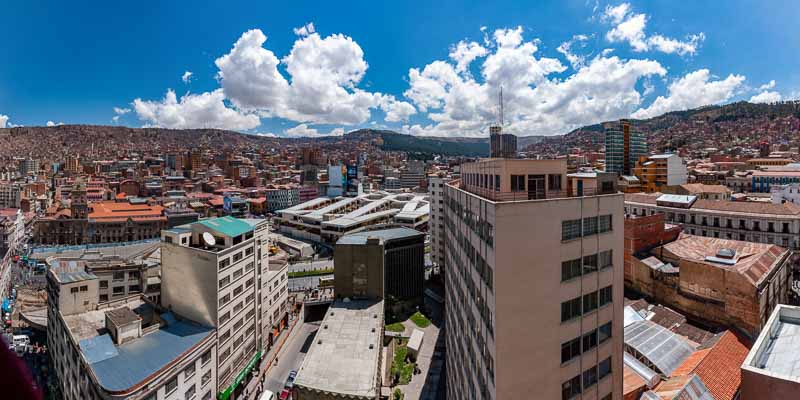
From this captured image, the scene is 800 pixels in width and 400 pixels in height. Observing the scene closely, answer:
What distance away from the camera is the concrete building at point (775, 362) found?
41.1 ft

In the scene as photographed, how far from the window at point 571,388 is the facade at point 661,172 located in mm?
69817

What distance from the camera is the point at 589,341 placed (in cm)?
1620

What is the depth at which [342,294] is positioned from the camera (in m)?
45.2

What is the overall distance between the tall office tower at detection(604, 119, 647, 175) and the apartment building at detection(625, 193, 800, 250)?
Answer: 206 feet

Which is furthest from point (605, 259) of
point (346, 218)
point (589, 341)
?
point (346, 218)

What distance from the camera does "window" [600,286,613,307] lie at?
1647 cm

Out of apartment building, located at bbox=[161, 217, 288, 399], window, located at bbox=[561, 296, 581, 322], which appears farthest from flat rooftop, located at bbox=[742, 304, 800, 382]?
apartment building, located at bbox=[161, 217, 288, 399]

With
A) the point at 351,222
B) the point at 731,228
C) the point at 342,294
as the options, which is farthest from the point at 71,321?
the point at 731,228

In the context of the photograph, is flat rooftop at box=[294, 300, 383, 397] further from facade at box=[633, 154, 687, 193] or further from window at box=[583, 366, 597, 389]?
facade at box=[633, 154, 687, 193]

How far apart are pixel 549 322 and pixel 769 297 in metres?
27.1

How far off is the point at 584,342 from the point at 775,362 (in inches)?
250

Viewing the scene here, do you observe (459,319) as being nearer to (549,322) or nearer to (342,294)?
(549,322)

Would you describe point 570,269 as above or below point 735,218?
above

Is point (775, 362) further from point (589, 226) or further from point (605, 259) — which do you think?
point (589, 226)
